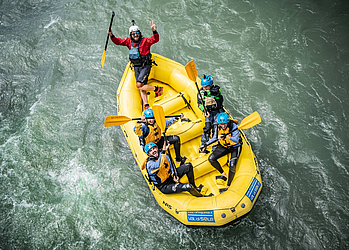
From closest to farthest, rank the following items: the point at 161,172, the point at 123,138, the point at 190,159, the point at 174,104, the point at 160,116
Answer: the point at 161,172 → the point at 160,116 → the point at 190,159 → the point at 174,104 → the point at 123,138

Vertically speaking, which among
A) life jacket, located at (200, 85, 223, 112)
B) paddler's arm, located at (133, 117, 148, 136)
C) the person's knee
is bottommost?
the person's knee

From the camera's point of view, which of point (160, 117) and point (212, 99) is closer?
point (160, 117)

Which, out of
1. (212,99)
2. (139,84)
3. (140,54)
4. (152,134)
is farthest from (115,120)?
(212,99)

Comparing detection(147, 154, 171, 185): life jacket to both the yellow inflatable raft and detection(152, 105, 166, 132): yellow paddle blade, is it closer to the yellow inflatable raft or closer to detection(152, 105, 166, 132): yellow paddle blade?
the yellow inflatable raft

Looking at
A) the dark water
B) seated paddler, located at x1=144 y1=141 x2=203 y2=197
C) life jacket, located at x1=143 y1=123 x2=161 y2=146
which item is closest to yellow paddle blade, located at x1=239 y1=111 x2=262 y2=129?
seated paddler, located at x1=144 y1=141 x2=203 y2=197

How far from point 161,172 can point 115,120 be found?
1118 millimetres

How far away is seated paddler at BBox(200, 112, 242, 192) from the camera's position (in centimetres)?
377

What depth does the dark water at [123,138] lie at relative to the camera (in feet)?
13.7

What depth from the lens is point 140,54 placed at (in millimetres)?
4801

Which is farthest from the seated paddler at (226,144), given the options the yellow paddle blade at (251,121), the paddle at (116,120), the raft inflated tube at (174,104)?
the paddle at (116,120)

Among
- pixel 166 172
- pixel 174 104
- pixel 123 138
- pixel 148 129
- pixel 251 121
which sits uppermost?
pixel 251 121

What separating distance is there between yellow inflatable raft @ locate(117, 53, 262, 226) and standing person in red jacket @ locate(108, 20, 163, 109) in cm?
16

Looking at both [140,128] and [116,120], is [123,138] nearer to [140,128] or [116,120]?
A: [116,120]

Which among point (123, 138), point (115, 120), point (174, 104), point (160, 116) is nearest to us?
point (160, 116)
